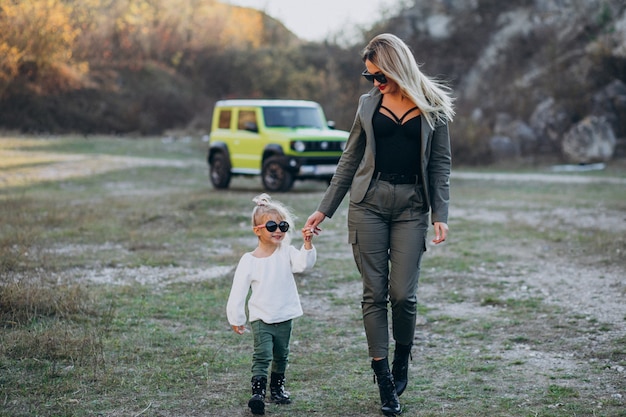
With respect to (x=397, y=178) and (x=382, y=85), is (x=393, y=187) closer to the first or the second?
(x=397, y=178)

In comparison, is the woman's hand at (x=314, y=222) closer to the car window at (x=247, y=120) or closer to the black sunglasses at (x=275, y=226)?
the black sunglasses at (x=275, y=226)

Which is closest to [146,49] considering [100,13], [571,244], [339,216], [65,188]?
[100,13]

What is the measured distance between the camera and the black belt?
4887 millimetres

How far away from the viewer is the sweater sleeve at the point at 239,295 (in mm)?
4902

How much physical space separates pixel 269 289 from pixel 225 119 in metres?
16.4

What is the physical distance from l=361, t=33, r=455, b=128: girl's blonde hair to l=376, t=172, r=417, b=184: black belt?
0.32 m

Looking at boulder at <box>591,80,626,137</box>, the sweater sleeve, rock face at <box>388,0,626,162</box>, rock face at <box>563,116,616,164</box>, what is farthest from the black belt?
boulder at <box>591,80,626,137</box>

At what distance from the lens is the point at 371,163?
4891 mm

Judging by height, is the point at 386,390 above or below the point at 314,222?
below

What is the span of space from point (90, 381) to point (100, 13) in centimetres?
4564

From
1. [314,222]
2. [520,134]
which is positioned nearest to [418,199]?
[314,222]

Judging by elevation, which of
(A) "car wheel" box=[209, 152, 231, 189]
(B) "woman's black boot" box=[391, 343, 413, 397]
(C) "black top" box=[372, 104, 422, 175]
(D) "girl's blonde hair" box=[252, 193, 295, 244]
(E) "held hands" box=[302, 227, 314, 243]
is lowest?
(B) "woman's black boot" box=[391, 343, 413, 397]

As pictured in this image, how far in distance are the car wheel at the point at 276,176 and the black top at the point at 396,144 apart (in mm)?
14094

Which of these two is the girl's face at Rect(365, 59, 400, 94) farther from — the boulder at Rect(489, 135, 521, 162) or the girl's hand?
the boulder at Rect(489, 135, 521, 162)
